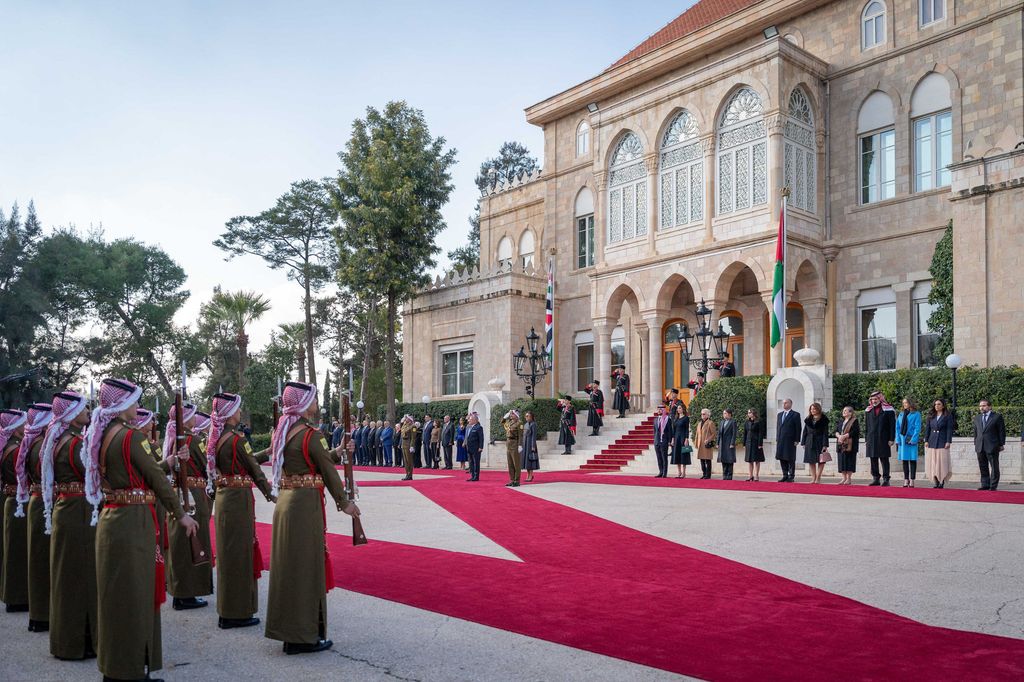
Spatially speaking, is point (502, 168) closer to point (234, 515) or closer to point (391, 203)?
point (391, 203)

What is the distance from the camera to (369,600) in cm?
750

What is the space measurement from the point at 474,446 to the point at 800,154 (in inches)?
481

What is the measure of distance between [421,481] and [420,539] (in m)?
9.79

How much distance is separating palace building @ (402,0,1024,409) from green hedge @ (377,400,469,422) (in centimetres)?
224

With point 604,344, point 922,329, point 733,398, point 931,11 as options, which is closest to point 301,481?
point 733,398

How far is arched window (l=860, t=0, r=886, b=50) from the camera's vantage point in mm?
24031

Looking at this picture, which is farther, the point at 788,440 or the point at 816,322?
the point at 816,322

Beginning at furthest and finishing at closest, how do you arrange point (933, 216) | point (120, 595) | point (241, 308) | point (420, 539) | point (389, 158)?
point (241, 308) < point (389, 158) < point (933, 216) < point (420, 539) < point (120, 595)

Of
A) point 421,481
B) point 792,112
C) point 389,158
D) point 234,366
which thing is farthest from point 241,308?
point 792,112

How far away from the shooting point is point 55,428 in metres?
6.33

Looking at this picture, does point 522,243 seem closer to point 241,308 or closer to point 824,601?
point 241,308

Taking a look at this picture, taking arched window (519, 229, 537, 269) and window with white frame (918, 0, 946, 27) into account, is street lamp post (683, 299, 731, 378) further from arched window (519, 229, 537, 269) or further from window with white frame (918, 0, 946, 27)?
arched window (519, 229, 537, 269)

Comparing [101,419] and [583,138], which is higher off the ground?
[583,138]

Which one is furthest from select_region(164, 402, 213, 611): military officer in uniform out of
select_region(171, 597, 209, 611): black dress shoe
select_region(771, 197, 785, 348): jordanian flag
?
select_region(771, 197, 785, 348): jordanian flag
